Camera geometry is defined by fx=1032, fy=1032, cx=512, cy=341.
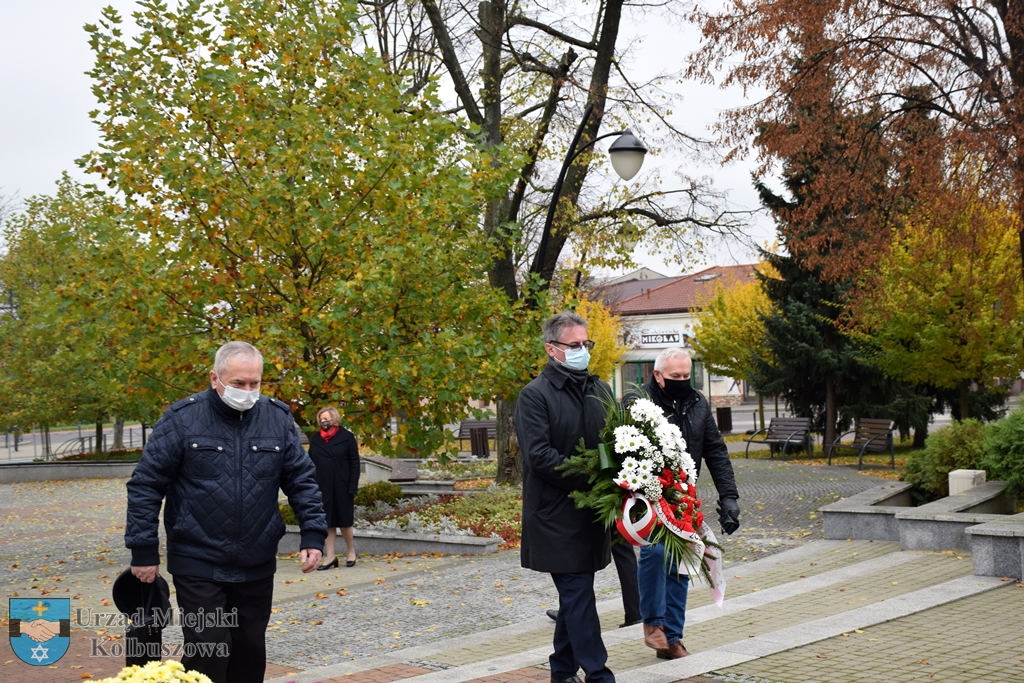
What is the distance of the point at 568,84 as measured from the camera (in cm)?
1888

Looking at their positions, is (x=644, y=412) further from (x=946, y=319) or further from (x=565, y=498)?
(x=946, y=319)

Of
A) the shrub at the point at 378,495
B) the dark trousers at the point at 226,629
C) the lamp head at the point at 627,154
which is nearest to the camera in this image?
the dark trousers at the point at 226,629

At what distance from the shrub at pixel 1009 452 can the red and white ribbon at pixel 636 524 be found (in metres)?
6.49

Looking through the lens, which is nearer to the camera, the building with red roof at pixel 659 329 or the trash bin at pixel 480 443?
the trash bin at pixel 480 443

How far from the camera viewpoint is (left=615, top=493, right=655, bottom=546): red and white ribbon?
530 centimetres

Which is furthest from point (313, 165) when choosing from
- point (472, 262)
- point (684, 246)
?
point (684, 246)

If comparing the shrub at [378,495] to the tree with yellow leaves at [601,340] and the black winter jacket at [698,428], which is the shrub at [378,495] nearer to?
the black winter jacket at [698,428]

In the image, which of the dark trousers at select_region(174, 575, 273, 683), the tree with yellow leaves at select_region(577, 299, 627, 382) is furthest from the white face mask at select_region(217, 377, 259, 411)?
the tree with yellow leaves at select_region(577, 299, 627, 382)

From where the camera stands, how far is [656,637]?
606 centimetres

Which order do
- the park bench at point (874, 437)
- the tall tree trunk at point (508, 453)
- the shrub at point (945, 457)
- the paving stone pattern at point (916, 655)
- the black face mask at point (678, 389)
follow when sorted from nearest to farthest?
the paving stone pattern at point (916, 655), the black face mask at point (678, 389), the shrub at point (945, 457), the tall tree trunk at point (508, 453), the park bench at point (874, 437)

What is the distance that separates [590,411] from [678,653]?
1.69m

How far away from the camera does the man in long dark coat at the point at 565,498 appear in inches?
205

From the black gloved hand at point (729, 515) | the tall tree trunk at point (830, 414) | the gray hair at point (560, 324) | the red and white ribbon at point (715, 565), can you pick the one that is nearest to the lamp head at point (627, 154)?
the black gloved hand at point (729, 515)

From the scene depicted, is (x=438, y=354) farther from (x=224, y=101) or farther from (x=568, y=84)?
(x=568, y=84)
